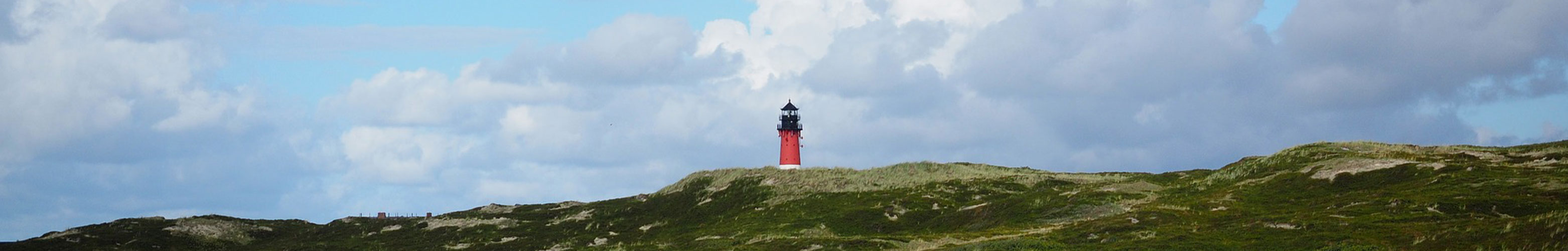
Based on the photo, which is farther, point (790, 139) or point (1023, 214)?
point (790, 139)

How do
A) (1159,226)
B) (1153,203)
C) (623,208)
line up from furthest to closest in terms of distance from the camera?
1. (623,208)
2. (1153,203)
3. (1159,226)

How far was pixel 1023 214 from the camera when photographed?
11000 centimetres

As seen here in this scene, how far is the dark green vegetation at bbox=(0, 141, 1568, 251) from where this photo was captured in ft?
276

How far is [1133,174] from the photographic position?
479 ft

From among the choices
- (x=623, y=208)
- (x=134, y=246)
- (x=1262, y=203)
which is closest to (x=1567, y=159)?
(x=1262, y=203)

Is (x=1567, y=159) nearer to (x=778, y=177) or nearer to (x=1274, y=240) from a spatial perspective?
(x=1274, y=240)

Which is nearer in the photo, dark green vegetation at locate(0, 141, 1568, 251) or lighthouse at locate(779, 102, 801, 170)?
dark green vegetation at locate(0, 141, 1568, 251)

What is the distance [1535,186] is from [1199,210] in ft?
74.3

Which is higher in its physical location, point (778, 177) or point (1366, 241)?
point (778, 177)

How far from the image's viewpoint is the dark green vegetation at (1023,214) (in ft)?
276

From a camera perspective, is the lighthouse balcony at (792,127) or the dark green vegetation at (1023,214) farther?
the lighthouse balcony at (792,127)

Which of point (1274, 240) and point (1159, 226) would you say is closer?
point (1274, 240)

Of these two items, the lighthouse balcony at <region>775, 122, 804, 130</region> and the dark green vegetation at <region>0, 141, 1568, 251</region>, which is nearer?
the dark green vegetation at <region>0, 141, 1568, 251</region>

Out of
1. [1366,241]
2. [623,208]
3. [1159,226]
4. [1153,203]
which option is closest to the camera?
[1366,241]
